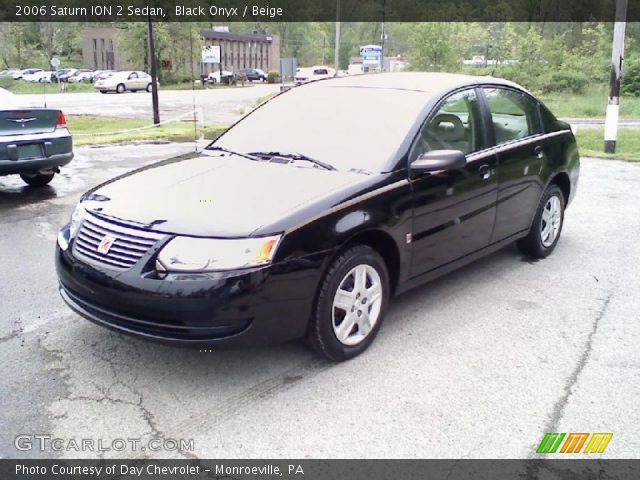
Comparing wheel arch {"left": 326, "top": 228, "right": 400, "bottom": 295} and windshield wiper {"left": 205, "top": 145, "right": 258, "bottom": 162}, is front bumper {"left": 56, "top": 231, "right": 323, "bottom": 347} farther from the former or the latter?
windshield wiper {"left": 205, "top": 145, "right": 258, "bottom": 162}

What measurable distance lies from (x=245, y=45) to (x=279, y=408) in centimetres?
7912

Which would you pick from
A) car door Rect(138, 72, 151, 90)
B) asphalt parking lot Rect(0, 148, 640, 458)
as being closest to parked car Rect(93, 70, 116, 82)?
car door Rect(138, 72, 151, 90)

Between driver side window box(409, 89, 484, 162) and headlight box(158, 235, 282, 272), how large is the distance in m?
1.37

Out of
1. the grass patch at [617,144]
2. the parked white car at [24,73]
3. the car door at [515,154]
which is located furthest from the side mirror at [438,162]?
the parked white car at [24,73]

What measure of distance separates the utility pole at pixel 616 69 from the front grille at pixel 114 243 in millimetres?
11274

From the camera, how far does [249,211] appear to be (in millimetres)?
3391

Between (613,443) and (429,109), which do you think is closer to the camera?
(613,443)

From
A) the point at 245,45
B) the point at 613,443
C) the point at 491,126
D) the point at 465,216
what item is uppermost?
the point at 245,45

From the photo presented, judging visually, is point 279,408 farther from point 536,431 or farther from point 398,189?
point 398,189

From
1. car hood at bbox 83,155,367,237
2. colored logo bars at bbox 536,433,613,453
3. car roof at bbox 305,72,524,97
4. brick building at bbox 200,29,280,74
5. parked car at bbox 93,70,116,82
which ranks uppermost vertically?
brick building at bbox 200,29,280,74

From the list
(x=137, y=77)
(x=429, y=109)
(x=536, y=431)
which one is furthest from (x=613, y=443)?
(x=137, y=77)

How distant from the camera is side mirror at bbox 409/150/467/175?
3.95 metres

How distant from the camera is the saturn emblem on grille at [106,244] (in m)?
3.35

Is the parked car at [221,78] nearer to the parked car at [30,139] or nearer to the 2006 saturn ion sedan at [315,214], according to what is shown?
the parked car at [30,139]
